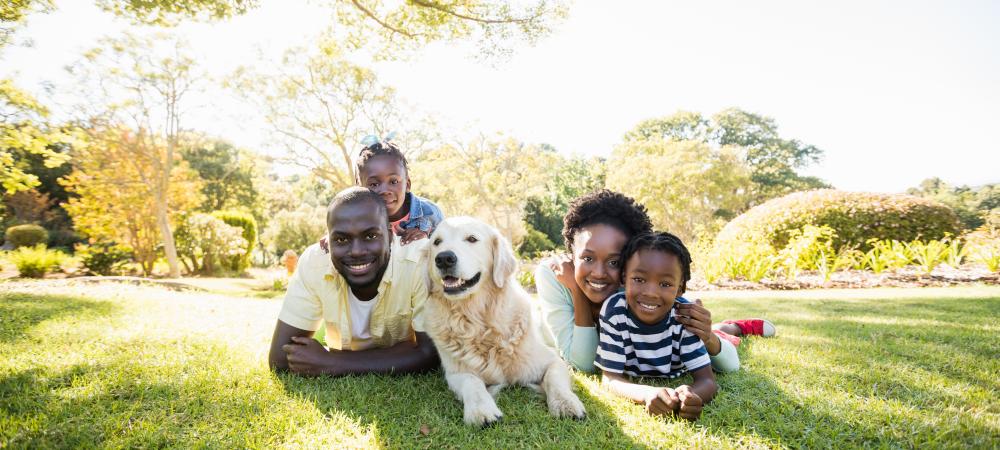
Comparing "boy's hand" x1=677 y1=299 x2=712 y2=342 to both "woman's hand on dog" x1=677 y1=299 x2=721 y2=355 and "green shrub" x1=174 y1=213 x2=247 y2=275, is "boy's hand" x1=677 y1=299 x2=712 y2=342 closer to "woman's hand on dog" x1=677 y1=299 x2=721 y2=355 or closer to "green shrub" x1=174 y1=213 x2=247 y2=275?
"woman's hand on dog" x1=677 y1=299 x2=721 y2=355

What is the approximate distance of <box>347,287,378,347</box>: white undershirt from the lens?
3.23 m

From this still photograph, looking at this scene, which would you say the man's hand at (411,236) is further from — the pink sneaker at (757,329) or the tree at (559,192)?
the tree at (559,192)

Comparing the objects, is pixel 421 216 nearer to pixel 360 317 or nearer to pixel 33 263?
pixel 360 317

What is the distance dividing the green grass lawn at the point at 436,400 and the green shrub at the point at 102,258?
11267 mm

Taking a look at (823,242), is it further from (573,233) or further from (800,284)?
(573,233)

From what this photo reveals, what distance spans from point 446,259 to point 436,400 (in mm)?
820

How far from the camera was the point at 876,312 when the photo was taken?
5266 mm

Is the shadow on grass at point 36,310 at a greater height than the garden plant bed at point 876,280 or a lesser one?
lesser

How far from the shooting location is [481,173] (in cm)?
1916

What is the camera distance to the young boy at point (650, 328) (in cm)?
261

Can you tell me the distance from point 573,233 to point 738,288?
693 centimetres

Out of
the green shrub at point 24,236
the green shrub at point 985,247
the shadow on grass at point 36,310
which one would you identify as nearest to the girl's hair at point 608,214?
the shadow on grass at point 36,310

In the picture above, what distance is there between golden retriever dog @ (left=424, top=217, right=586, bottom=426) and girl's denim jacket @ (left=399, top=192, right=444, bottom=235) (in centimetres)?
146

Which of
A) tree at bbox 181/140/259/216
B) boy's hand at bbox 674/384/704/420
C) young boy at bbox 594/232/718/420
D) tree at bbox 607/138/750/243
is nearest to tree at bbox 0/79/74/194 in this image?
young boy at bbox 594/232/718/420
